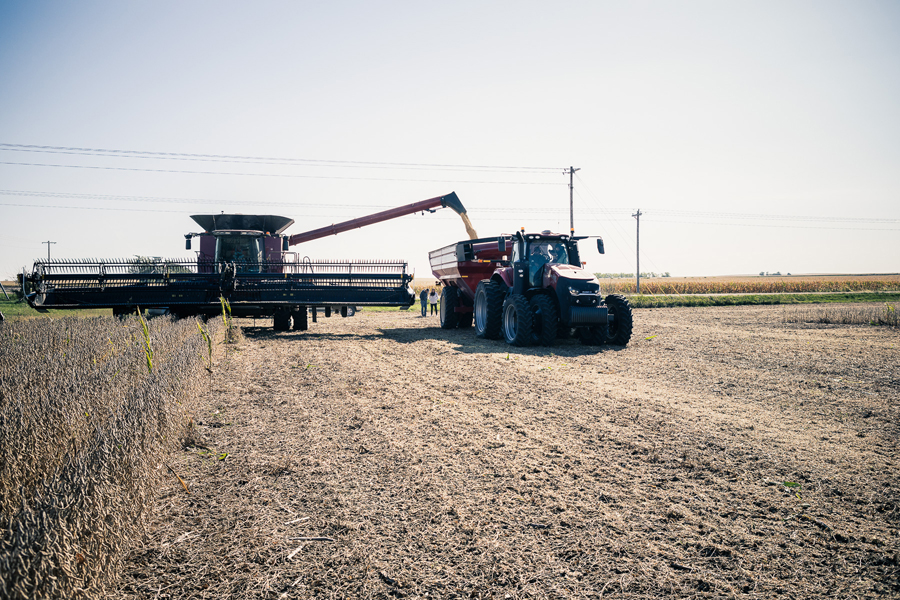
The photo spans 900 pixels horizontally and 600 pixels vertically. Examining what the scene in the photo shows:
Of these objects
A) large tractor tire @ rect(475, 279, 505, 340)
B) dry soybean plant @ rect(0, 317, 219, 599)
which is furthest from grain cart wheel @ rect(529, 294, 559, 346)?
dry soybean plant @ rect(0, 317, 219, 599)

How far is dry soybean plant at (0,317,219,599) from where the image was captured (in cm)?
197

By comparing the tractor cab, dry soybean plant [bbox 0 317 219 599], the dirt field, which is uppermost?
the tractor cab

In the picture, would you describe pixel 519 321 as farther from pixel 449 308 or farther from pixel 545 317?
pixel 449 308

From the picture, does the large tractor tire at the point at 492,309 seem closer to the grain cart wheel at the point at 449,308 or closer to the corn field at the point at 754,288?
the grain cart wheel at the point at 449,308

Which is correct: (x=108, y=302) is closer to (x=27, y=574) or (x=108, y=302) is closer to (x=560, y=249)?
(x=560, y=249)

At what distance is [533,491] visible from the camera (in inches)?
134

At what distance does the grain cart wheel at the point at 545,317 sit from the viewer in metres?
9.95

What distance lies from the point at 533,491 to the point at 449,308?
36.3 ft

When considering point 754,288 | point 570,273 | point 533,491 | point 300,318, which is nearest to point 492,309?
point 570,273

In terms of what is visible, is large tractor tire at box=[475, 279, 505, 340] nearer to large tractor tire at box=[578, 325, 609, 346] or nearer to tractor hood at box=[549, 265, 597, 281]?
tractor hood at box=[549, 265, 597, 281]

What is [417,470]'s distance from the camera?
12.4 feet

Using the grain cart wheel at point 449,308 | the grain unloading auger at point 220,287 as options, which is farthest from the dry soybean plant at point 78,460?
the grain cart wheel at point 449,308

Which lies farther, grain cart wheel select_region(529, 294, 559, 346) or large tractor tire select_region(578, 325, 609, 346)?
large tractor tire select_region(578, 325, 609, 346)

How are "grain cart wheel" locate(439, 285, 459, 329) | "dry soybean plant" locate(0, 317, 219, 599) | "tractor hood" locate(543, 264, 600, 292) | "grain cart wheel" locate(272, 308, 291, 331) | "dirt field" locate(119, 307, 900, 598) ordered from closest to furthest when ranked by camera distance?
1. "dry soybean plant" locate(0, 317, 219, 599)
2. "dirt field" locate(119, 307, 900, 598)
3. "tractor hood" locate(543, 264, 600, 292)
4. "grain cart wheel" locate(272, 308, 291, 331)
5. "grain cart wheel" locate(439, 285, 459, 329)
